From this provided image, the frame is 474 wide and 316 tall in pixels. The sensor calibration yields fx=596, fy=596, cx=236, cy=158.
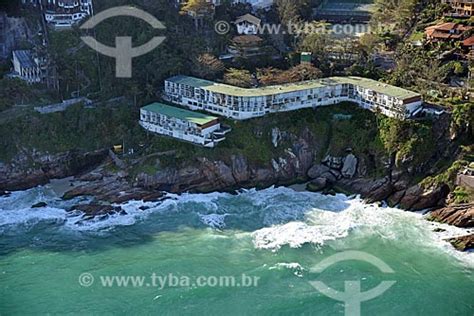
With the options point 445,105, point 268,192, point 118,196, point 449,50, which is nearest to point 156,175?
point 118,196

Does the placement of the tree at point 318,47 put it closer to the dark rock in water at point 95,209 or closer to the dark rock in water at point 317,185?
the dark rock in water at point 317,185

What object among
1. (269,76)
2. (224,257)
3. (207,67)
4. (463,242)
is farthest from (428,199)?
(207,67)

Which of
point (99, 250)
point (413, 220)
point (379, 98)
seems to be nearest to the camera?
point (99, 250)

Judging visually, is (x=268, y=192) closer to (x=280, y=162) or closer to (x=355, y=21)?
(x=280, y=162)

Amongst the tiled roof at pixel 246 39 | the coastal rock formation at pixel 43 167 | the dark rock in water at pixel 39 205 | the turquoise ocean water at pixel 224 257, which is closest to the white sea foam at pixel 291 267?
the turquoise ocean water at pixel 224 257

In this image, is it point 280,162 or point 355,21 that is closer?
point 280,162

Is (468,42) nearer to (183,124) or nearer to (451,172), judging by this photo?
(451,172)
